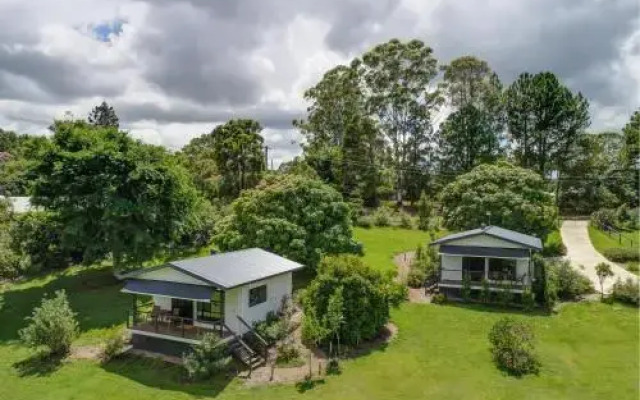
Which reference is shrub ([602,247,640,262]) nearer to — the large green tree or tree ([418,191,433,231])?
tree ([418,191,433,231])

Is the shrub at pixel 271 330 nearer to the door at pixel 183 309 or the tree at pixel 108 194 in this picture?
the door at pixel 183 309

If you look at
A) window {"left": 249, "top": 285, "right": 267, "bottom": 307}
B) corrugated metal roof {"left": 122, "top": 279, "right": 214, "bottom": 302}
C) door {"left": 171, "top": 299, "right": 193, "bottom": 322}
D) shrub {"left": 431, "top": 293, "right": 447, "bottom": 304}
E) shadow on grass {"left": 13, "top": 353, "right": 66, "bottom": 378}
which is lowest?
shadow on grass {"left": 13, "top": 353, "right": 66, "bottom": 378}

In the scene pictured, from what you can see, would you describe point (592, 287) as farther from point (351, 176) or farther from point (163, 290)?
point (351, 176)

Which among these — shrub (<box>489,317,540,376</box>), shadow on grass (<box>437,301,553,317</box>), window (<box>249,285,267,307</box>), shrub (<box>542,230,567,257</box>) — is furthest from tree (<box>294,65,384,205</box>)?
shrub (<box>489,317,540,376</box>)

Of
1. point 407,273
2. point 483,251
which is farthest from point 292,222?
point 483,251

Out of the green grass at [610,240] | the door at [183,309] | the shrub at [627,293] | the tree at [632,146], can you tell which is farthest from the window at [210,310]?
the tree at [632,146]

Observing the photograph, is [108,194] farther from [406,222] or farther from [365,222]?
[406,222]

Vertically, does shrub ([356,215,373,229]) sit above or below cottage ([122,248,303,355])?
above
